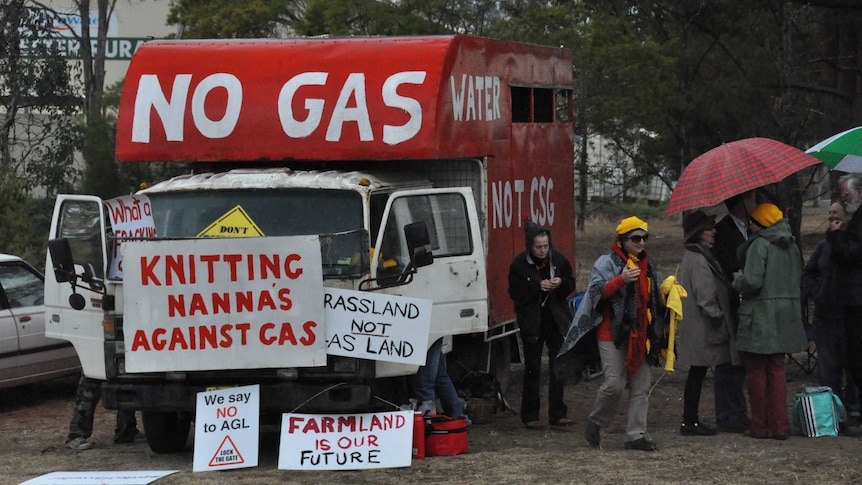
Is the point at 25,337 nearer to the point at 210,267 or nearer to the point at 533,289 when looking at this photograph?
the point at 210,267

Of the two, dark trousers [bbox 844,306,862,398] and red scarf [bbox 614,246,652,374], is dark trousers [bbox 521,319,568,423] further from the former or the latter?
dark trousers [bbox 844,306,862,398]

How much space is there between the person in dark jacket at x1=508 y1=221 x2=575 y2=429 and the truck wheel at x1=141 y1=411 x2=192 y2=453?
106 inches

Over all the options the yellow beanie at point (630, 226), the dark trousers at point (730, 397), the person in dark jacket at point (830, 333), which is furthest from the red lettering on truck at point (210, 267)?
the person in dark jacket at point (830, 333)

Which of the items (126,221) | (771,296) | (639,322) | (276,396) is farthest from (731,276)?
(126,221)

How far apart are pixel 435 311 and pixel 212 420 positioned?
171 cm

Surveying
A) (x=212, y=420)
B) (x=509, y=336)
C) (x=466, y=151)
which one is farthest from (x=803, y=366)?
(x=212, y=420)

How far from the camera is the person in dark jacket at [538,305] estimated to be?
10.3m

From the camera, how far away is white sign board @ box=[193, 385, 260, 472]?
346 inches

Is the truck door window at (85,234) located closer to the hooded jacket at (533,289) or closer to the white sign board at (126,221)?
the white sign board at (126,221)

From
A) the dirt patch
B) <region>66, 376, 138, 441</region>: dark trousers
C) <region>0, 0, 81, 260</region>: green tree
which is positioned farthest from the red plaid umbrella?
<region>0, 0, 81, 260</region>: green tree

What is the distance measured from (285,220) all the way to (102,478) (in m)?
2.11

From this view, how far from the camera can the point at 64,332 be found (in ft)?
30.6

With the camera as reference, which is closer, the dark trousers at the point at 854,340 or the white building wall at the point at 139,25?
the dark trousers at the point at 854,340

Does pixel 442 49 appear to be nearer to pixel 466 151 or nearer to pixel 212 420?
pixel 466 151
